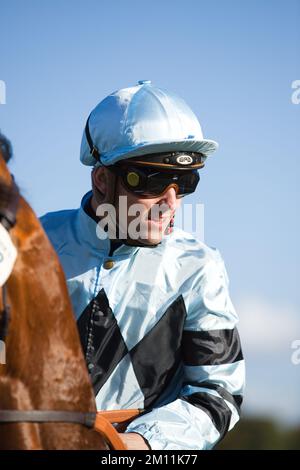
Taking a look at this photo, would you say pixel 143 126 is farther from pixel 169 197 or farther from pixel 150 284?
pixel 150 284

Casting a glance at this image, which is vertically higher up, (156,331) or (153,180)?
(153,180)

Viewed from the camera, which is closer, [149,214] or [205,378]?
[205,378]

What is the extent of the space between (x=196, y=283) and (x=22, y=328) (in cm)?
134

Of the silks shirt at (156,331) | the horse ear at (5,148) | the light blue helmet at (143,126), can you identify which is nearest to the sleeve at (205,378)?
the silks shirt at (156,331)

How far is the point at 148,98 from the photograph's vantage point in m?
3.59

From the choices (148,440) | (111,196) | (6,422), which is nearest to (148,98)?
(111,196)

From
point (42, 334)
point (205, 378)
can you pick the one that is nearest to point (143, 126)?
point (205, 378)

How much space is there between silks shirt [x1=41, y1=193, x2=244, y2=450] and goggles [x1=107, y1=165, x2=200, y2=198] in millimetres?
241

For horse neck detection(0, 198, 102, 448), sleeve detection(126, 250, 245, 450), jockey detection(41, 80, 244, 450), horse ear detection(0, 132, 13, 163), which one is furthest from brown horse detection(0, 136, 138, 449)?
jockey detection(41, 80, 244, 450)

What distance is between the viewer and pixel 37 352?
232 cm

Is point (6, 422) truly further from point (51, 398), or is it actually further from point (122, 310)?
point (122, 310)

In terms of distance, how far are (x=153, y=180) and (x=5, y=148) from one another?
1.07 meters

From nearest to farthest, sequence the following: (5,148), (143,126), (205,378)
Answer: (5,148)
(205,378)
(143,126)
